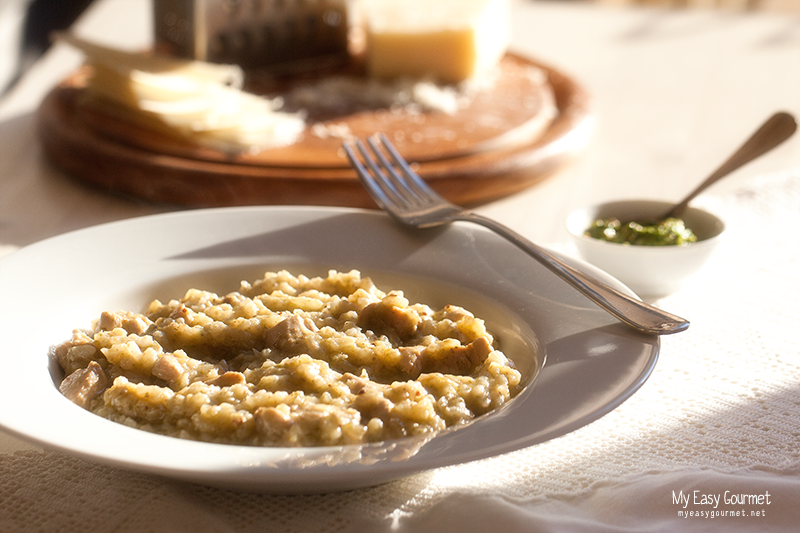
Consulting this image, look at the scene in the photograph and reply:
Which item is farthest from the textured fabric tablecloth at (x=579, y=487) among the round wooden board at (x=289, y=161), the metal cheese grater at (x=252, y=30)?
the metal cheese grater at (x=252, y=30)

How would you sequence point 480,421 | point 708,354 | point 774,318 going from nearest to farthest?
point 480,421 < point 708,354 < point 774,318

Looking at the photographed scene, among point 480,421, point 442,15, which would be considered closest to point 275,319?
point 480,421

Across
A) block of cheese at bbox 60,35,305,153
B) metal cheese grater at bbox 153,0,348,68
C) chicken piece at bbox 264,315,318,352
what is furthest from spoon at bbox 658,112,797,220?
metal cheese grater at bbox 153,0,348,68

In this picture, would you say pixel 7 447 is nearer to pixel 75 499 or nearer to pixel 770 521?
pixel 75 499

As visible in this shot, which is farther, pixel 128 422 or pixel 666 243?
pixel 666 243

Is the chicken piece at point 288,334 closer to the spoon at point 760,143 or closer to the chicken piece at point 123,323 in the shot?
the chicken piece at point 123,323

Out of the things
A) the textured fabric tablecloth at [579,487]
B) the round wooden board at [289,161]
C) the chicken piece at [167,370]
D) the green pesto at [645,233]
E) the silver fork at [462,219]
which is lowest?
the round wooden board at [289,161]

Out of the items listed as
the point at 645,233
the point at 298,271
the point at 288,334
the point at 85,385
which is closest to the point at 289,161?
the point at 298,271
